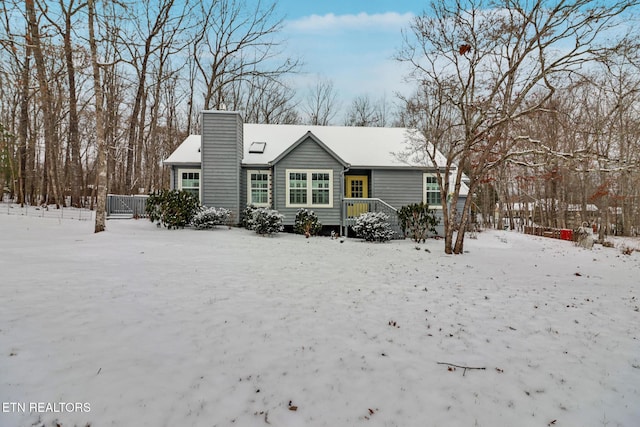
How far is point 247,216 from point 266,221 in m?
2.27

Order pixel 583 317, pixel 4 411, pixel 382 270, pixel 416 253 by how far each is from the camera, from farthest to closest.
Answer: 1. pixel 416 253
2. pixel 382 270
3. pixel 583 317
4. pixel 4 411

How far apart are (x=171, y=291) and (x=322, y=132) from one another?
48.1 feet

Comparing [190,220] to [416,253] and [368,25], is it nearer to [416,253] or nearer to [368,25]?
[416,253]

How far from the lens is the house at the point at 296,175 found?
50.3 ft

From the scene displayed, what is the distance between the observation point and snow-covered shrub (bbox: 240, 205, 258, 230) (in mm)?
15027

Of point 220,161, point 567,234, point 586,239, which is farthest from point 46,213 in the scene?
point 567,234

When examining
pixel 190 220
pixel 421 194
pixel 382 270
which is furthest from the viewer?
pixel 421 194

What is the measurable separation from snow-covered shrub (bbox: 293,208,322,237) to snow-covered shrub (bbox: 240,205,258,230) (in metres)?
2.01

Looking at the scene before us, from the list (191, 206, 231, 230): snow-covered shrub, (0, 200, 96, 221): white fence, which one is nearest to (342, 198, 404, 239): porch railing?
(191, 206, 231, 230): snow-covered shrub

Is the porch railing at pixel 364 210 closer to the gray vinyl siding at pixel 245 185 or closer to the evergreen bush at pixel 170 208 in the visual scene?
the gray vinyl siding at pixel 245 185

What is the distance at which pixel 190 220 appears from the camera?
13781 millimetres

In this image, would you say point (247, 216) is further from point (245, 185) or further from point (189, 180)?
point (189, 180)

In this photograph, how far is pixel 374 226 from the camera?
45.3ft

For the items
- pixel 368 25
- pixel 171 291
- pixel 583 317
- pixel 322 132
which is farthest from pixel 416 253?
pixel 368 25
